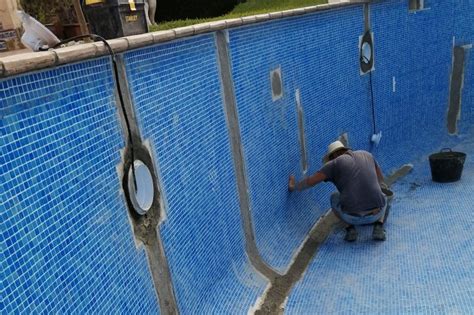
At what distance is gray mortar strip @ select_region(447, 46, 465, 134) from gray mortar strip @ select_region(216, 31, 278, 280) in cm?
610

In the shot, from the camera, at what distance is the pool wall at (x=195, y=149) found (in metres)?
2.33

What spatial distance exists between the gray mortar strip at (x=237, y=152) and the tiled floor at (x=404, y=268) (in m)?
0.50

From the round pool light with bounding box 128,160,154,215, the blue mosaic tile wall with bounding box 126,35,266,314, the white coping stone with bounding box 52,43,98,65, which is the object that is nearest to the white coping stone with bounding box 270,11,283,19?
the blue mosaic tile wall with bounding box 126,35,266,314

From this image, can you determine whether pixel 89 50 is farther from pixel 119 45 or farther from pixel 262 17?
pixel 262 17

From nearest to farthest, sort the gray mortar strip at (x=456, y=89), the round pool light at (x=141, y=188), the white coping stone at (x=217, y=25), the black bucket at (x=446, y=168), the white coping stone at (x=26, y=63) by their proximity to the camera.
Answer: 1. the white coping stone at (x=26, y=63)
2. the round pool light at (x=141, y=188)
3. the white coping stone at (x=217, y=25)
4. the black bucket at (x=446, y=168)
5. the gray mortar strip at (x=456, y=89)

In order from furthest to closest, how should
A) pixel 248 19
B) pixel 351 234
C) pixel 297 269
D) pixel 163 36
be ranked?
pixel 351 234 → pixel 297 269 → pixel 248 19 → pixel 163 36

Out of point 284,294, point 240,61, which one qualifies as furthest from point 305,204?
point 240,61

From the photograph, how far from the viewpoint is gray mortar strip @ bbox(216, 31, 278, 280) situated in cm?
458

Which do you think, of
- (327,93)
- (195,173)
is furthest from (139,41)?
(327,93)

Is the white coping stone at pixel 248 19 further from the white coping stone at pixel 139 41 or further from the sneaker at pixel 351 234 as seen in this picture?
the sneaker at pixel 351 234

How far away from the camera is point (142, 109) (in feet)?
10.9

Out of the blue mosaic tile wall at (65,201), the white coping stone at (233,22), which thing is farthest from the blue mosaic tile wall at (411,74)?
the blue mosaic tile wall at (65,201)

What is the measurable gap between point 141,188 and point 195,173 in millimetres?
831

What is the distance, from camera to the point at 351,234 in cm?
559
